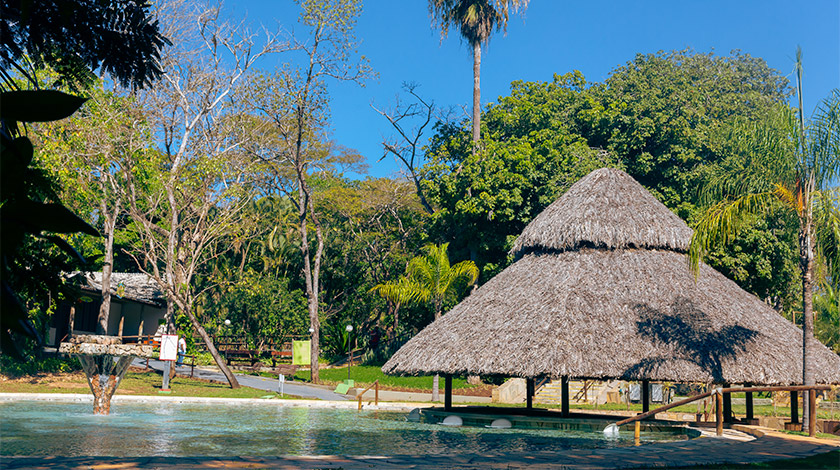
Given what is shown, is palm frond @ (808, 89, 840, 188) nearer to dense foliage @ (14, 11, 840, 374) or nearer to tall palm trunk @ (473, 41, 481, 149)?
dense foliage @ (14, 11, 840, 374)

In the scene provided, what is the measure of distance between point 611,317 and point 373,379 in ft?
57.1

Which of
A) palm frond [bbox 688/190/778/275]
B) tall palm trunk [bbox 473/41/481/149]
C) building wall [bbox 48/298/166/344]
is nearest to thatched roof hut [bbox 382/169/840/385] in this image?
palm frond [bbox 688/190/778/275]

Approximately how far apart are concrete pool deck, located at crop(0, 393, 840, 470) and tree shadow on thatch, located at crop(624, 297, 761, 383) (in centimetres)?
329

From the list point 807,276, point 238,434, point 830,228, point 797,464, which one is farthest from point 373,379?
point 797,464

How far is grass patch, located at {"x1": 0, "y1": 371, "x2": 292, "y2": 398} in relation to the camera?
75.4 feet

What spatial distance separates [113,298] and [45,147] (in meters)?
13.2

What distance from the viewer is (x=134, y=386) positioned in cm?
2441

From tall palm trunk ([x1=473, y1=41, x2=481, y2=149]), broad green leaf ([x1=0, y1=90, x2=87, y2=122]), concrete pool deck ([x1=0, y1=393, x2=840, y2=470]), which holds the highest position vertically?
tall palm trunk ([x1=473, y1=41, x2=481, y2=149])

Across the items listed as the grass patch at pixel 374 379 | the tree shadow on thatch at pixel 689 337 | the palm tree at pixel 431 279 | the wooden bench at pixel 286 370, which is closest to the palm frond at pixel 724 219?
the tree shadow on thatch at pixel 689 337

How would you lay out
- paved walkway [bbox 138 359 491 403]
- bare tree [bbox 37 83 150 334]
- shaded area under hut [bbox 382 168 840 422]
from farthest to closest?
paved walkway [bbox 138 359 491 403]
bare tree [bbox 37 83 150 334]
shaded area under hut [bbox 382 168 840 422]

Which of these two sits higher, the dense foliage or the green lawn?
the dense foliage

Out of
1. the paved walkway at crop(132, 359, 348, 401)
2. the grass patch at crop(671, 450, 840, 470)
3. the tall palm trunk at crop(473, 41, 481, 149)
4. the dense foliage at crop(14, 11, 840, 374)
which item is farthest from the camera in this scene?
the tall palm trunk at crop(473, 41, 481, 149)

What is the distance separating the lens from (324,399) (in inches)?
939

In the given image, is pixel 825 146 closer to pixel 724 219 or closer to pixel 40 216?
pixel 724 219
